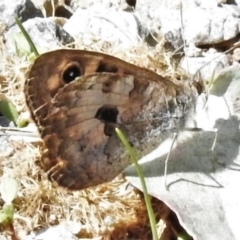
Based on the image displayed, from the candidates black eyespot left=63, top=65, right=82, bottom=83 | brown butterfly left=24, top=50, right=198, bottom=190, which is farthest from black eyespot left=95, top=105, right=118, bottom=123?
black eyespot left=63, top=65, right=82, bottom=83

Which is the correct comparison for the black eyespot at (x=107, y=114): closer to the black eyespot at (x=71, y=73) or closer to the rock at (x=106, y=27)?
the black eyespot at (x=71, y=73)

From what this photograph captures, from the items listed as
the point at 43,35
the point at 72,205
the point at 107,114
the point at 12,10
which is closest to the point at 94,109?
the point at 107,114

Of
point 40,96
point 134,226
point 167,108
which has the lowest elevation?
point 134,226

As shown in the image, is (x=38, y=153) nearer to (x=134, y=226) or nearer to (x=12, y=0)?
(x=134, y=226)

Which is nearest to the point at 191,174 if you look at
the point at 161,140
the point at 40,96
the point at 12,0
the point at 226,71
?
the point at 161,140

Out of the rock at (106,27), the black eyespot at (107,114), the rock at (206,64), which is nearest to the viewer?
the black eyespot at (107,114)

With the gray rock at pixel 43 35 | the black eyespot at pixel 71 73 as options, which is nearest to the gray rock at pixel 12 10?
the gray rock at pixel 43 35

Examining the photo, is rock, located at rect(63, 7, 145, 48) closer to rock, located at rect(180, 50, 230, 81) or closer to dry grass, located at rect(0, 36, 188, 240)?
rock, located at rect(180, 50, 230, 81)
